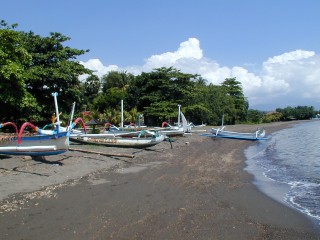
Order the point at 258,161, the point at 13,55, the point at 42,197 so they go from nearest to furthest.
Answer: the point at 42,197 → the point at 258,161 → the point at 13,55

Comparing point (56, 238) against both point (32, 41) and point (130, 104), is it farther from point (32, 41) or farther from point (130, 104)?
point (130, 104)

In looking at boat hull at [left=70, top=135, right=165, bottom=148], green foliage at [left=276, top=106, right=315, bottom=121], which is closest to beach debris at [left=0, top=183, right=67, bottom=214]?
boat hull at [left=70, top=135, right=165, bottom=148]

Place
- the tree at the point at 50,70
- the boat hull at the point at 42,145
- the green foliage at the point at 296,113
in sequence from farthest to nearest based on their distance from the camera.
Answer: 1. the green foliage at the point at 296,113
2. the tree at the point at 50,70
3. the boat hull at the point at 42,145

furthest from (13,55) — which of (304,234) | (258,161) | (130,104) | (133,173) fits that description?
(130,104)

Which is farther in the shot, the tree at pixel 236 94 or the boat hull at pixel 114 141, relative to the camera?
the tree at pixel 236 94

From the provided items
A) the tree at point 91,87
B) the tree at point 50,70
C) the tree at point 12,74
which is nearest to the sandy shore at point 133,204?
the tree at point 12,74

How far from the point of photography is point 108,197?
11.7m

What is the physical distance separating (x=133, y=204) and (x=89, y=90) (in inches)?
2415

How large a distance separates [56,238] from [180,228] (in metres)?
3.16

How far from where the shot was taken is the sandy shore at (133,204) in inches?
336

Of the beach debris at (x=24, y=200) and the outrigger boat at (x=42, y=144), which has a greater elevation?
the outrigger boat at (x=42, y=144)

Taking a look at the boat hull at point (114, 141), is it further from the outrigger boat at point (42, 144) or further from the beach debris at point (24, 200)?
the beach debris at point (24, 200)

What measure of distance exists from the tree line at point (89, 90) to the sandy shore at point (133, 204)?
11.1m

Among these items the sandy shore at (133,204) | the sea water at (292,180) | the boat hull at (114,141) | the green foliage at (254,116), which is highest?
the green foliage at (254,116)
